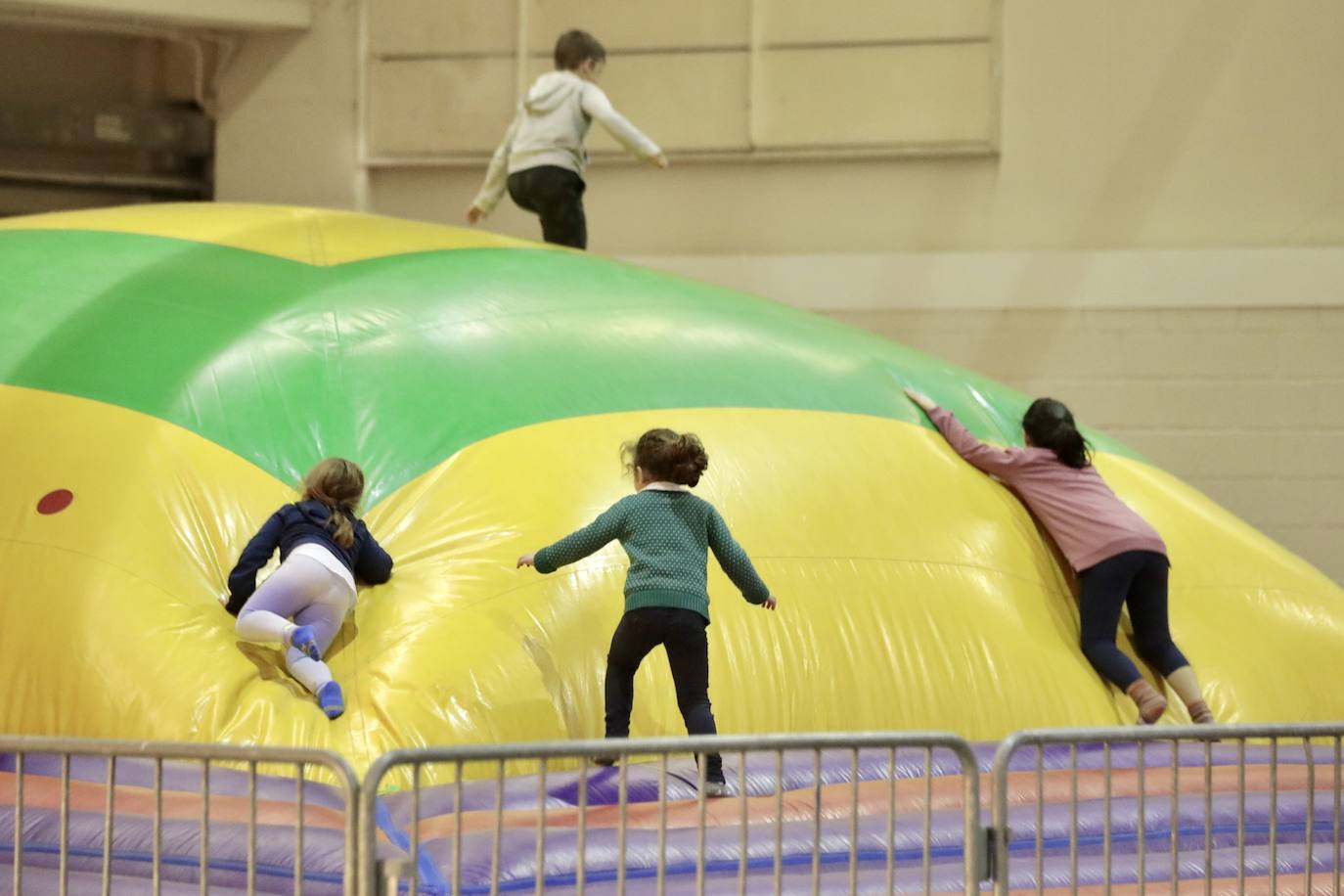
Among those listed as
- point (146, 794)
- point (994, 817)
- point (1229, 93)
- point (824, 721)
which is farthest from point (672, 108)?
point (994, 817)

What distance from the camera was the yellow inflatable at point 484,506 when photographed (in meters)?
4.54

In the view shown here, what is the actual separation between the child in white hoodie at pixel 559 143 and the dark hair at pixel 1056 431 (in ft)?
7.86

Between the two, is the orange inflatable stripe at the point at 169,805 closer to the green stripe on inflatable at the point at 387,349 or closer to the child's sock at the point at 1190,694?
the green stripe on inflatable at the point at 387,349

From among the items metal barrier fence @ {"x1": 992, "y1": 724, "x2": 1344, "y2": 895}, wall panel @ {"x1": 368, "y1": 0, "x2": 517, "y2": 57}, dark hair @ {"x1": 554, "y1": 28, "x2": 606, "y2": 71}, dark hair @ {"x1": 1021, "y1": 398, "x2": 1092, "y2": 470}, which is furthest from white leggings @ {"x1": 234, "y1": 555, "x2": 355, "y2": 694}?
wall panel @ {"x1": 368, "y1": 0, "x2": 517, "y2": 57}

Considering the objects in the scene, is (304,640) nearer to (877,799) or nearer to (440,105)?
(877,799)

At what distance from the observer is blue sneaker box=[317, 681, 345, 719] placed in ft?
14.2

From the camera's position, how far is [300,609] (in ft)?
14.8

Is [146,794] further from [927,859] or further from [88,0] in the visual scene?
[88,0]

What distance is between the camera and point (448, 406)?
5.31 meters

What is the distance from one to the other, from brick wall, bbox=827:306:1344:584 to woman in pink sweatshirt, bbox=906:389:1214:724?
356 centimetres

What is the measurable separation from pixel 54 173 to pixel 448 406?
657 centimetres

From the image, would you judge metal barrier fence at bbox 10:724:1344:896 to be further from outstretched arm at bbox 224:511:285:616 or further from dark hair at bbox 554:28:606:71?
dark hair at bbox 554:28:606:71

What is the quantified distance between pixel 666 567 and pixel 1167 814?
1.53 m

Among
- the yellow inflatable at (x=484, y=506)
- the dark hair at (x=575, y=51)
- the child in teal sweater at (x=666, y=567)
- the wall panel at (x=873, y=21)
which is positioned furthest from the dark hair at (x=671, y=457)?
the wall panel at (x=873, y=21)
